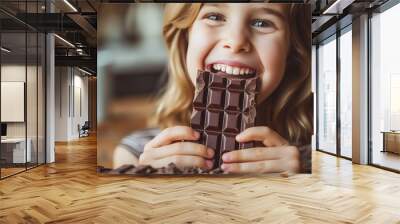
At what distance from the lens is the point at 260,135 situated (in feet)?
21.7

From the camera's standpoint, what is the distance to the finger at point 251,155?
21.8 ft

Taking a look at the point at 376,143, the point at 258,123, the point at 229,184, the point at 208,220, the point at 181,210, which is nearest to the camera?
the point at 208,220

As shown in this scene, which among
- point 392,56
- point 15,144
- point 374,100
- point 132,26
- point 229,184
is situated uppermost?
point 132,26

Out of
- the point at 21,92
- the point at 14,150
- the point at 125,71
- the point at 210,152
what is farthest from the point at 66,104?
the point at 210,152

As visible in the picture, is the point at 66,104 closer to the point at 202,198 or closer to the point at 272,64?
the point at 272,64

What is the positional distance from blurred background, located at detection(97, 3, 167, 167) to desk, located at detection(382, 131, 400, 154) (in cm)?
446

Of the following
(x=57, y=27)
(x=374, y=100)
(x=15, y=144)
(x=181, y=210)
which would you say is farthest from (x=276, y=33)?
(x=15, y=144)

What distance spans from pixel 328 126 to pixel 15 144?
7.67 m

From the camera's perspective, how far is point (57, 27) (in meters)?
8.10

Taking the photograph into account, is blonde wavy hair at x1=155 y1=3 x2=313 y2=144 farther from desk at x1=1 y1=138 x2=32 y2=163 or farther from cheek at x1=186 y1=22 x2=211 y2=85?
desk at x1=1 y1=138 x2=32 y2=163

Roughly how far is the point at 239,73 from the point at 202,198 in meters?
2.53

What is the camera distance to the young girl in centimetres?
663

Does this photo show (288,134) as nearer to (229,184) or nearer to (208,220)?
(229,184)

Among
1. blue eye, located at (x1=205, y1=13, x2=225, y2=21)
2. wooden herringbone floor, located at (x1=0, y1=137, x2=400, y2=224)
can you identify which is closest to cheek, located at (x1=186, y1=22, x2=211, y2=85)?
blue eye, located at (x1=205, y1=13, x2=225, y2=21)
